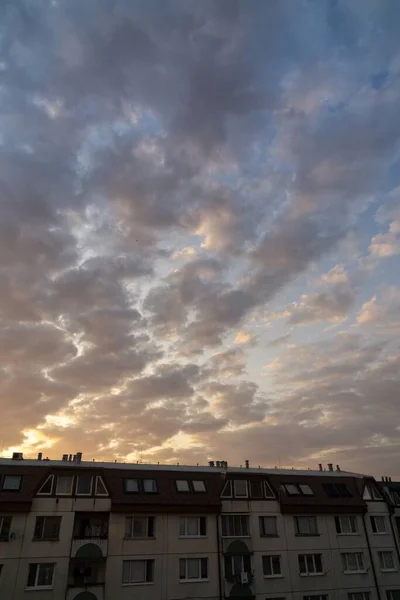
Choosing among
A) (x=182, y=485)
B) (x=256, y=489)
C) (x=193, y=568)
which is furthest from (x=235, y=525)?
(x=182, y=485)

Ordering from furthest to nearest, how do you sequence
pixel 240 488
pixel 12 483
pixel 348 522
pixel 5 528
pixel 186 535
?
1. pixel 348 522
2. pixel 240 488
3. pixel 186 535
4. pixel 12 483
5. pixel 5 528

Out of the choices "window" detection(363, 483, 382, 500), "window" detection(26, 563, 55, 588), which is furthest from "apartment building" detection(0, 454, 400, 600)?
"window" detection(363, 483, 382, 500)

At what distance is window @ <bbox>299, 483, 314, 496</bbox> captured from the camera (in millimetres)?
50969

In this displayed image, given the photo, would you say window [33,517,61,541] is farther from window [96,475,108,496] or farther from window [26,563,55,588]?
window [96,475,108,496]

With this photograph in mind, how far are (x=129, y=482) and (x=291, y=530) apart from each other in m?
18.7

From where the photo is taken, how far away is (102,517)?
143ft

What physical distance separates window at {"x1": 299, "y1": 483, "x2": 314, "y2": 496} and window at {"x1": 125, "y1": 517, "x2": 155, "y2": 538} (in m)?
18.0

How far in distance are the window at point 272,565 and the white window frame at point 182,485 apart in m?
10.6

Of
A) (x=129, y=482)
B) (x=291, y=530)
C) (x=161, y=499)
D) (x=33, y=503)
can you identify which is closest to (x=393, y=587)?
(x=291, y=530)

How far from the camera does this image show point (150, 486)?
151 feet

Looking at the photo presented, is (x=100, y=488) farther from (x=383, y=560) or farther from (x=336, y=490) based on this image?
(x=383, y=560)

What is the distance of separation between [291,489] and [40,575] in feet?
90.1

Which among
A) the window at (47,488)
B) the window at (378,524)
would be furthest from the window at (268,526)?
the window at (47,488)

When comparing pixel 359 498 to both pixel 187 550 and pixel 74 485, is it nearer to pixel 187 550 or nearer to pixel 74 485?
pixel 187 550
